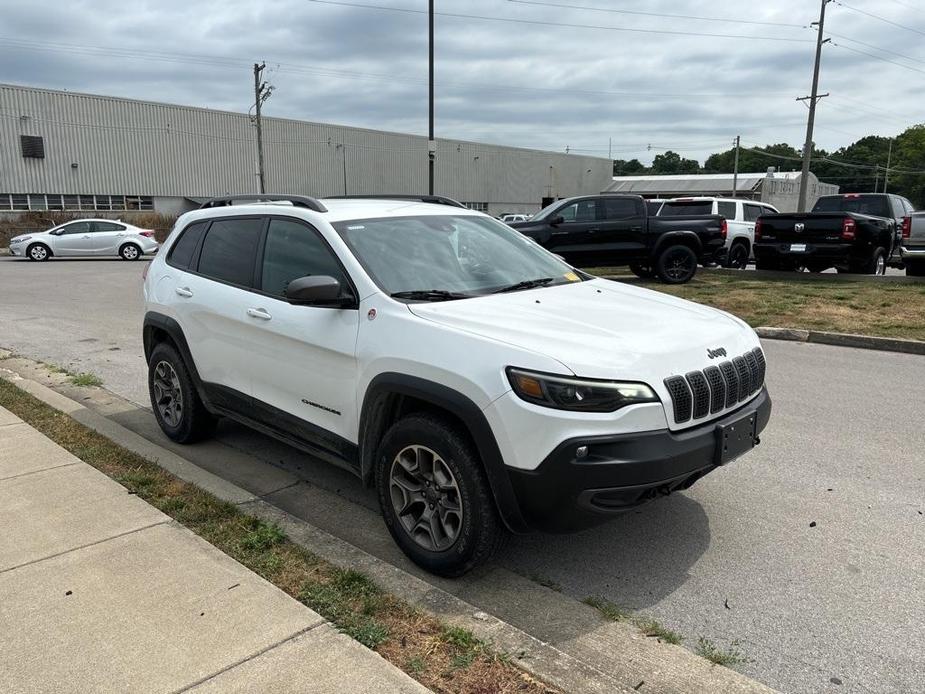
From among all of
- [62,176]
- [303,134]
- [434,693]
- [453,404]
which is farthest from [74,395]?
[303,134]

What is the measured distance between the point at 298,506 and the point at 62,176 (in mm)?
42551

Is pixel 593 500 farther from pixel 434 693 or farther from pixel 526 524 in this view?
pixel 434 693

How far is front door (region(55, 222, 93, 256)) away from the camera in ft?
82.2

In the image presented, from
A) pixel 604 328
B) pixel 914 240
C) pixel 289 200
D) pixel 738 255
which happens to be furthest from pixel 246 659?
pixel 738 255

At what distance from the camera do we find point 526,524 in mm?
3078

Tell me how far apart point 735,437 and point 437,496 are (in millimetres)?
1441

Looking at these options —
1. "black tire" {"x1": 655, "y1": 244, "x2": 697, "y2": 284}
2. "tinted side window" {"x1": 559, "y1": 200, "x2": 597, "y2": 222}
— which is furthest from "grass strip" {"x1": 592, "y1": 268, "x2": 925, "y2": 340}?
"tinted side window" {"x1": 559, "y1": 200, "x2": 597, "y2": 222}

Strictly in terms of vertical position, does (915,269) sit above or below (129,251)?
above

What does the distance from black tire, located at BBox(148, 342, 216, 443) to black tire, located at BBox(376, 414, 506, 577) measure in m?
2.29

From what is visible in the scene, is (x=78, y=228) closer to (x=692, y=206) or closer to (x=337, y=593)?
(x=692, y=206)

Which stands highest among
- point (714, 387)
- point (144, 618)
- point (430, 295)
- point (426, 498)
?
point (430, 295)

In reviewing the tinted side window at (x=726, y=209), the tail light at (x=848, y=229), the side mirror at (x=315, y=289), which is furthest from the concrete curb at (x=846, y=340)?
the tinted side window at (x=726, y=209)

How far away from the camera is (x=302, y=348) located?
404 cm

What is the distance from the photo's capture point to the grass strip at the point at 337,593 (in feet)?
8.61
